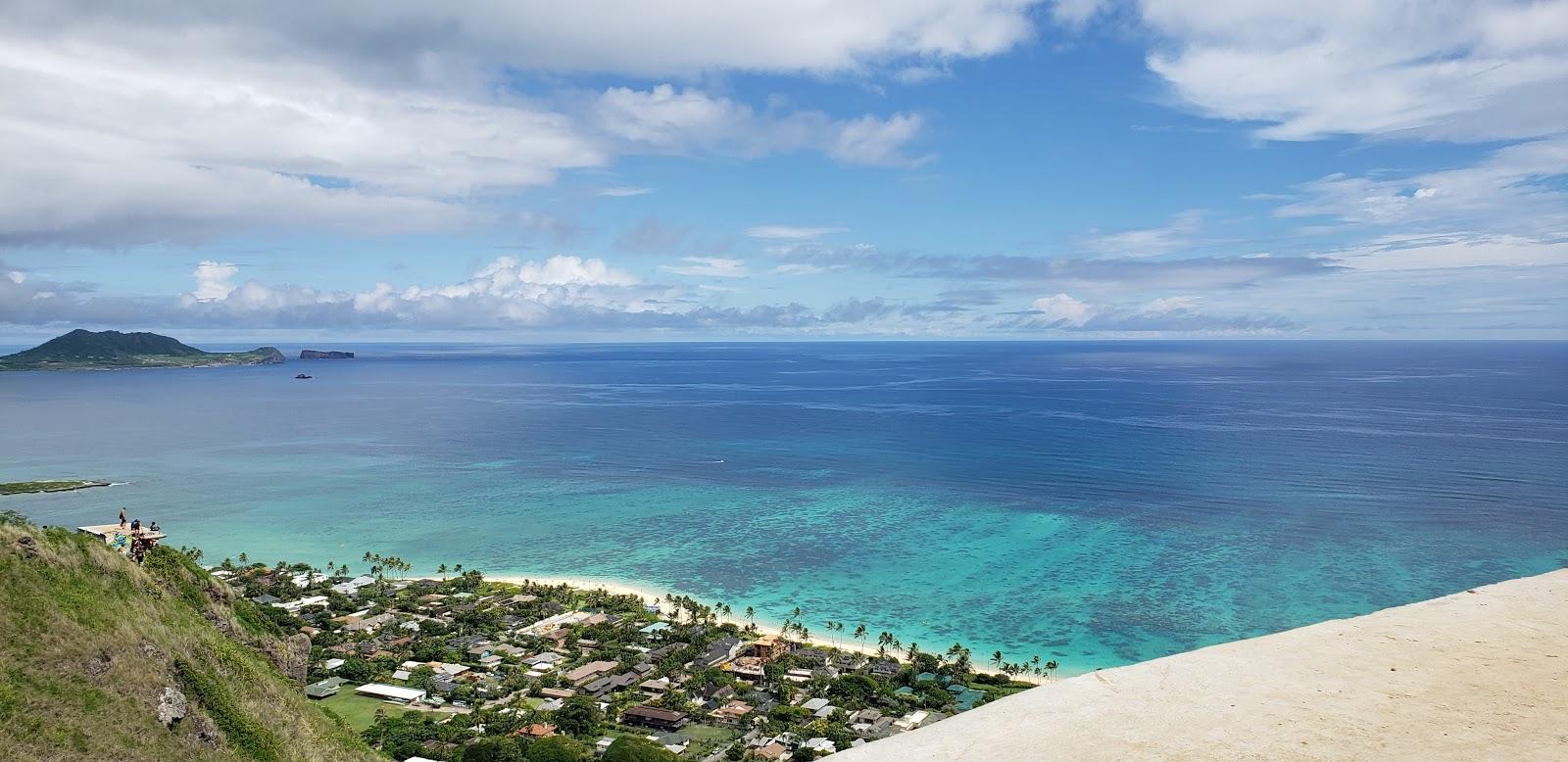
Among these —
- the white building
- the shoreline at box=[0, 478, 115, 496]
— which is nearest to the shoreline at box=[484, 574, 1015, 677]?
the white building

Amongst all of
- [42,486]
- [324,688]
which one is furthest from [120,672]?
[42,486]

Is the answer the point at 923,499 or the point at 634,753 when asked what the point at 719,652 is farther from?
the point at 923,499

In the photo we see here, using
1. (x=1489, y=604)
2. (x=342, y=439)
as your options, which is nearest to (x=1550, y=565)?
(x=1489, y=604)

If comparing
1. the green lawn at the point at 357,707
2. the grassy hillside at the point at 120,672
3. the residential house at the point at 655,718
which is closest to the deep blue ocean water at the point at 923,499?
the residential house at the point at 655,718

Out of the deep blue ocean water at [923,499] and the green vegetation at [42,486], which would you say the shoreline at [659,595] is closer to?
the deep blue ocean water at [923,499]

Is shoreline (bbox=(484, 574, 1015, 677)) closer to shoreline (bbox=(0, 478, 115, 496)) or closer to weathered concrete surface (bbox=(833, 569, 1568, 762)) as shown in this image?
weathered concrete surface (bbox=(833, 569, 1568, 762))

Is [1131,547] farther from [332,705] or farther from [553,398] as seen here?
[553,398]
